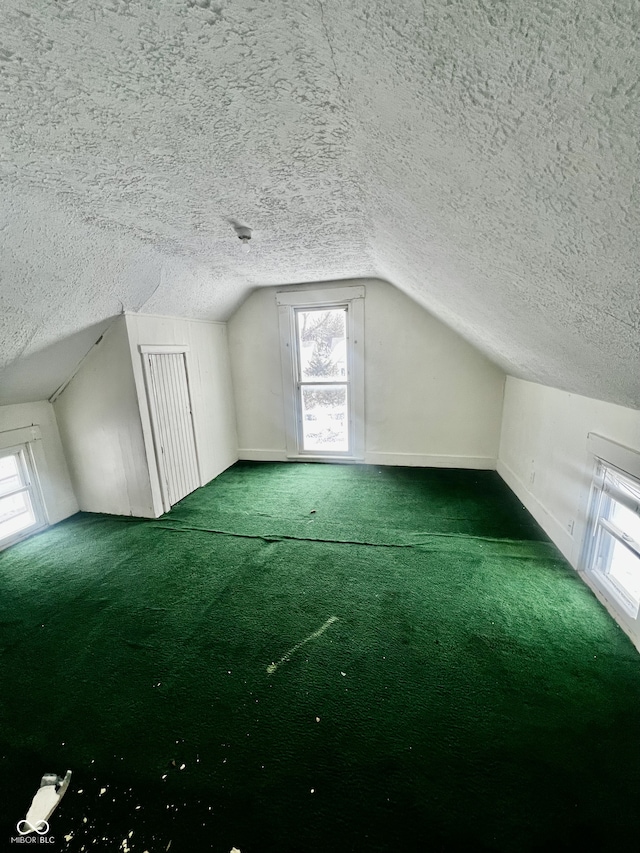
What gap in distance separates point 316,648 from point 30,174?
230 cm

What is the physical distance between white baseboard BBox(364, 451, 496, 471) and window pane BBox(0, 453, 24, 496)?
338cm

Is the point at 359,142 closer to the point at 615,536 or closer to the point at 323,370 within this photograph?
the point at 615,536

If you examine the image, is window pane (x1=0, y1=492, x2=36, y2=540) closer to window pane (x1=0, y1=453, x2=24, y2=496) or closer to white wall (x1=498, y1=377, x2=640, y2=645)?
window pane (x1=0, y1=453, x2=24, y2=496)

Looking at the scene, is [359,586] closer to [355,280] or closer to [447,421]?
[447,421]

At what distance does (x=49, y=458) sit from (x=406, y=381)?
11.8 feet

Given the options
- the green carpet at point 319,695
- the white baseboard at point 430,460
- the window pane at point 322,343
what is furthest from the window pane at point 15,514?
the white baseboard at point 430,460

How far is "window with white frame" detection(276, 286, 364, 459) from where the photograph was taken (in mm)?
4102

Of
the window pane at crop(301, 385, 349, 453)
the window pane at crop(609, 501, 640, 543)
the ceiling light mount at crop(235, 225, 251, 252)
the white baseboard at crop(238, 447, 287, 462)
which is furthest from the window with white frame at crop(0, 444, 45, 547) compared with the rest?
the window pane at crop(609, 501, 640, 543)

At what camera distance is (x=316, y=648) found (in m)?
1.75

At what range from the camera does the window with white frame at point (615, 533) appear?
1.85 m

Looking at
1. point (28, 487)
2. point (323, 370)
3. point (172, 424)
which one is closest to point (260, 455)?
point (323, 370)

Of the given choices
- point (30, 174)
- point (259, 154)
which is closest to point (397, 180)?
point (259, 154)

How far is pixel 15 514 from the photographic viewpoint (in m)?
2.91

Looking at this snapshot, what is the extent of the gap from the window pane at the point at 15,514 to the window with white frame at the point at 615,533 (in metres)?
4.17
